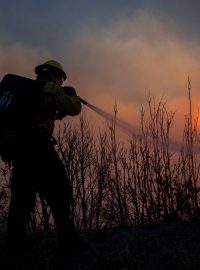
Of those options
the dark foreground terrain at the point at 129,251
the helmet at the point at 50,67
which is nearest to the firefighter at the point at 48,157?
the helmet at the point at 50,67

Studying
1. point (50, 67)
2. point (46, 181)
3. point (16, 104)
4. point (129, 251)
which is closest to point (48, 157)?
point (46, 181)

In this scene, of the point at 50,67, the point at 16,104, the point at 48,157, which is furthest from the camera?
the point at 50,67

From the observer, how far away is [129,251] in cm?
451

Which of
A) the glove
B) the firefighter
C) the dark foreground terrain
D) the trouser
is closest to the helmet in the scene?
the firefighter

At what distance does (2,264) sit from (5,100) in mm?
1656

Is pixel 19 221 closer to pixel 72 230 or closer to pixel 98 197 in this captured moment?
pixel 72 230

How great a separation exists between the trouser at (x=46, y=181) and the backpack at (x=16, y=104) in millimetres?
197

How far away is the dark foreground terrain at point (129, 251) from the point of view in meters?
4.20

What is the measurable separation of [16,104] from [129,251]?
1801 mm

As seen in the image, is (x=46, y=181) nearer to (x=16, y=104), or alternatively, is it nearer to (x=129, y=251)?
(x=16, y=104)

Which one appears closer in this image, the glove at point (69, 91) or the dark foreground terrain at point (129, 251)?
the dark foreground terrain at point (129, 251)

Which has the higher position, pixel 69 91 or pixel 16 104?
pixel 69 91

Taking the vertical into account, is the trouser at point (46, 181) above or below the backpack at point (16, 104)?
below

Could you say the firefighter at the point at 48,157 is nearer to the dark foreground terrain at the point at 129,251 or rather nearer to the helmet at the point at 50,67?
the helmet at the point at 50,67
